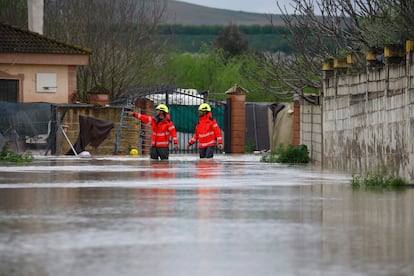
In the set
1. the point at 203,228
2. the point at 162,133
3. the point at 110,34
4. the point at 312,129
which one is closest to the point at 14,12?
the point at 110,34

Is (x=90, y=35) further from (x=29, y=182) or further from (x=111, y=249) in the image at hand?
(x=111, y=249)

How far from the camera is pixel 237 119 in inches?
1761

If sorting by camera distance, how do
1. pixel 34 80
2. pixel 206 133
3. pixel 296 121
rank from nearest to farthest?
pixel 206 133 < pixel 296 121 < pixel 34 80

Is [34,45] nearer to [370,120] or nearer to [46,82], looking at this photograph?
[46,82]

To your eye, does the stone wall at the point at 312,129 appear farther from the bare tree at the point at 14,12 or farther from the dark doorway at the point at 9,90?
the bare tree at the point at 14,12

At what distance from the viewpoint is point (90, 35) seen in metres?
54.4

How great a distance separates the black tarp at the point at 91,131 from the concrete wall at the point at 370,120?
42.9ft

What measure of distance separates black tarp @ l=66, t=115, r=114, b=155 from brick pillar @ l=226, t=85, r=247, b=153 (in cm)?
627

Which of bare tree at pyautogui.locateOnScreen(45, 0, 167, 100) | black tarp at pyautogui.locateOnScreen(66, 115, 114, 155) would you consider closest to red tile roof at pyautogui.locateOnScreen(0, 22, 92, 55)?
black tarp at pyautogui.locateOnScreen(66, 115, 114, 155)

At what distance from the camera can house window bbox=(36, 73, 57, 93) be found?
44.1 meters

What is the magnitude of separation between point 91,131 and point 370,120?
18272 mm

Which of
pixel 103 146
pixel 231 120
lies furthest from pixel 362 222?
pixel 231 120

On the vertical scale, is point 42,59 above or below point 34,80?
above

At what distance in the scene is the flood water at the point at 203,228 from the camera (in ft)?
29.9
